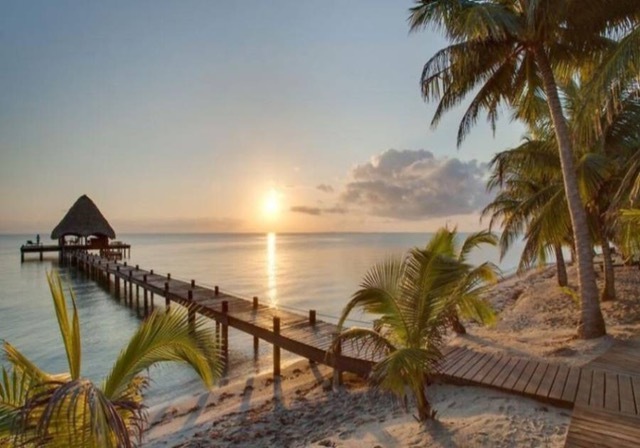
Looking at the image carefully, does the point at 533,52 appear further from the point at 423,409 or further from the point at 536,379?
the point at 423,409

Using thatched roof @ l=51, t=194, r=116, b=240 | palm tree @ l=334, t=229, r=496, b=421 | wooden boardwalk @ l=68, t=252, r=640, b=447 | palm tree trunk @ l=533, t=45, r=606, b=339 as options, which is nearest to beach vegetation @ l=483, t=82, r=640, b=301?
palm tree trunk @ l=533, t=45, r=606, b=339

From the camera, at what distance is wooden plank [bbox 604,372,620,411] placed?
4.71 metres

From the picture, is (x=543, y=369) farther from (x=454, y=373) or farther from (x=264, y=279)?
(x=264, y=279)

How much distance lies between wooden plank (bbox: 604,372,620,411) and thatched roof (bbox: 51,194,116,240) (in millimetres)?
50696

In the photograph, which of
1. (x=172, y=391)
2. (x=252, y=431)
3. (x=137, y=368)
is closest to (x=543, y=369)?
(x=252, y=431)

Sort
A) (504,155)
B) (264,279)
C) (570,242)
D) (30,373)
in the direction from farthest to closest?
(264,279), (570,242), (504,155), (30,373)

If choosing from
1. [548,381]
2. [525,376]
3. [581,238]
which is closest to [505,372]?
[525,376]

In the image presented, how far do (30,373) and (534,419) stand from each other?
209 inches

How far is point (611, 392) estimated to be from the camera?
5.10m

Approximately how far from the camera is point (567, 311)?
13.0 meters

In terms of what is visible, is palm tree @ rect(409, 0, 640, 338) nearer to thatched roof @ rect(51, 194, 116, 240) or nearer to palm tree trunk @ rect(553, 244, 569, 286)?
palm tree trunk @ rect(553, 244, 569, 286)

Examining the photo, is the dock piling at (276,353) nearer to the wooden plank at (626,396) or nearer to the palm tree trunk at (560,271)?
the wooden plank at (626,396)

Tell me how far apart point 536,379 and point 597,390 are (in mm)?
717

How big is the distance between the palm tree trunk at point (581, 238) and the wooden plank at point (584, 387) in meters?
2.63
